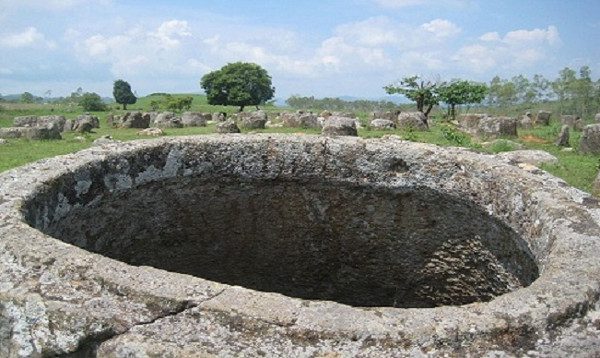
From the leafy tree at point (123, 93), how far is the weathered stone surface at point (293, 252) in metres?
86.3

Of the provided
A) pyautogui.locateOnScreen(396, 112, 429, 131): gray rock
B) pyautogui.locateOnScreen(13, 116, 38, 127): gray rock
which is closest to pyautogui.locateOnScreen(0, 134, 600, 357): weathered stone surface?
pyautogui.locateOnScreen(396, 112, 429, 131): gray rock

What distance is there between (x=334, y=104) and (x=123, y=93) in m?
32.9

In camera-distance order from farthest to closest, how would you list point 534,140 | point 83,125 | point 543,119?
point 543,119, point 83,125, point 534,140

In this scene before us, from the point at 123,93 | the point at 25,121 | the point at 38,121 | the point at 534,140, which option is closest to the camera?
the point at 534,140

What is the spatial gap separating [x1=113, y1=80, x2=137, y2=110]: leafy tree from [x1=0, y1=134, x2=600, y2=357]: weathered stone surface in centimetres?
8626

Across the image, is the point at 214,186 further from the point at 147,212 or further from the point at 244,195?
the point at 147,212

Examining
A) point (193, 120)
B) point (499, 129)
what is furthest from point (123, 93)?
point (499, 129)

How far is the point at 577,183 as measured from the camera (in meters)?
12.2

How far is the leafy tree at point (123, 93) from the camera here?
288ft

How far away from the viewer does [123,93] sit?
8831cm

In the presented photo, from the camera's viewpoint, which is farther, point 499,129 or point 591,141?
point 499,129

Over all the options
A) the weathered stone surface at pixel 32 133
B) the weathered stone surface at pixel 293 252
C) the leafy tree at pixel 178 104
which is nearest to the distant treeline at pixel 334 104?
the leafy tree at pixel 178 104

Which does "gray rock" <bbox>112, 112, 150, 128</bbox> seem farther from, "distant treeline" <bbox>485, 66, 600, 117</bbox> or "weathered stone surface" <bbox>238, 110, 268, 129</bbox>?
"distant treeline" <bbox>485, 66, 600, 117</bbox>

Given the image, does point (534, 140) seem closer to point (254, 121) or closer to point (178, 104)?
point (254, 121)
